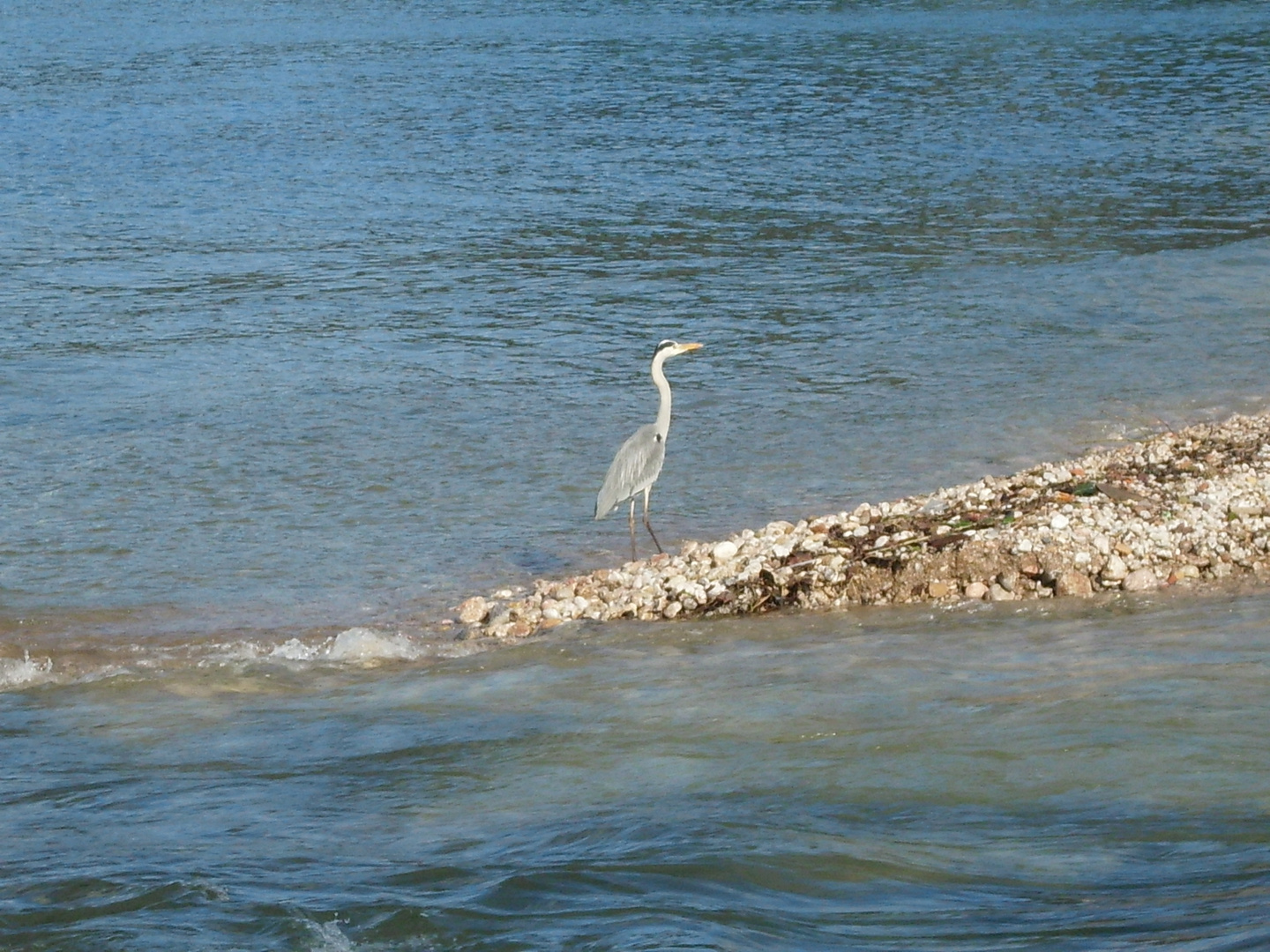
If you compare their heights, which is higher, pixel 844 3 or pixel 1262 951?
pixel 844 3

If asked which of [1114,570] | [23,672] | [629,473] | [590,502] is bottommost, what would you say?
[23,672]

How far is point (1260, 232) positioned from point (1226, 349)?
5929mm

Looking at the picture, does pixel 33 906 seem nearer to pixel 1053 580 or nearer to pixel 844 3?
pixel 1053 580

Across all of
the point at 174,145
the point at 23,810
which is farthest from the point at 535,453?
the point at 174,145

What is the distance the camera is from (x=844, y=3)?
52.1 m

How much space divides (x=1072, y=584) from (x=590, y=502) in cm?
446

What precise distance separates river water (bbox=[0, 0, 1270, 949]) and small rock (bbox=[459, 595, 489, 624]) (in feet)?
0.88

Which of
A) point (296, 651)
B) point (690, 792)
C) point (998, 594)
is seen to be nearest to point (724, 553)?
point (998, 594)

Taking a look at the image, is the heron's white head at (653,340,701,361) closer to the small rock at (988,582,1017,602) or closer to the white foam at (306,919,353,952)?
the small rock at (988,582,1017,602)

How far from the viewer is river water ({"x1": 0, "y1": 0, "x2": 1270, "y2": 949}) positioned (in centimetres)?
630

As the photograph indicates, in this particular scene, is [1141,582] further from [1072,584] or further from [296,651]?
[296,651]

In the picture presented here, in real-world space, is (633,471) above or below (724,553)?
above

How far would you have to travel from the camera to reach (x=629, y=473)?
11.2 metres

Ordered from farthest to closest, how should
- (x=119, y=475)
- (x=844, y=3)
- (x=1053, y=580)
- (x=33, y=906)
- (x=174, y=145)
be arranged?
1. (x=844, y=3)
2. (x=174, y=145)
3. (x=119, y=475)
4. (x=1053, y=580)
5. (x=33, y=906)
